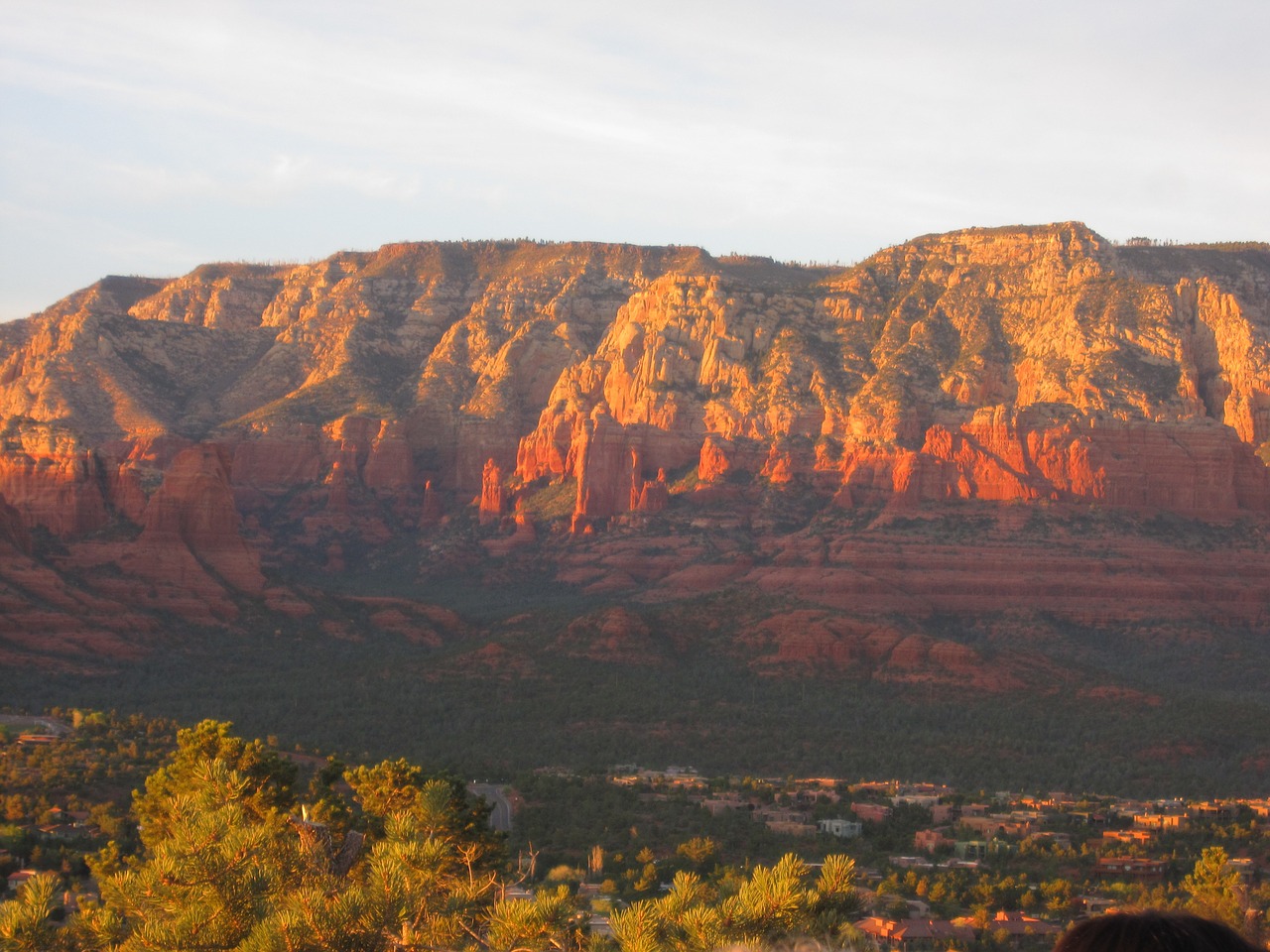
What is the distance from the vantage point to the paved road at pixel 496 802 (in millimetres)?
57281

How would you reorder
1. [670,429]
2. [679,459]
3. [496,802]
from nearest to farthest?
[496,802] < [679,459] < [670,429]

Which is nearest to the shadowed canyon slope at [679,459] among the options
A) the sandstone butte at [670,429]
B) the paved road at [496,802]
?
the sandstone butte at [670,429]

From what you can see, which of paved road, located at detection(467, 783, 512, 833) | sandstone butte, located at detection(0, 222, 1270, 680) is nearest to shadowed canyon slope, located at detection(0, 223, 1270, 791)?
sandstone butte, located at detection(0, 222, 1270, 680)

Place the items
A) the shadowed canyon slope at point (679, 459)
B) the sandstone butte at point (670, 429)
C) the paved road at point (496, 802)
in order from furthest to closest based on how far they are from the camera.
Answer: the sandstone butte at point (670, 429) → the shadowed canyon slope at point (679, 459) → the paved road at point (496, 802)

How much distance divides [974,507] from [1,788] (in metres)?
85.5

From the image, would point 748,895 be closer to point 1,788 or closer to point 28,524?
point 1,788

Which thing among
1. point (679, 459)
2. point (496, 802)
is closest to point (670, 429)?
point (679, 459)

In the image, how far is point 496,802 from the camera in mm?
61781

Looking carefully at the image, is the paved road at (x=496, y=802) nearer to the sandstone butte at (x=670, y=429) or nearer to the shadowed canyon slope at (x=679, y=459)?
the shadowed canyon slope at (x=679, y=459)

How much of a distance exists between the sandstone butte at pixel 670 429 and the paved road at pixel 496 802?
114 feet

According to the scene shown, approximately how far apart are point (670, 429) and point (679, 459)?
2.91m

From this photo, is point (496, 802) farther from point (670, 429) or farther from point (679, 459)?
point (670, 429)

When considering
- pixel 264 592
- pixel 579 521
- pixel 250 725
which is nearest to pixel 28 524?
pixel 264 592

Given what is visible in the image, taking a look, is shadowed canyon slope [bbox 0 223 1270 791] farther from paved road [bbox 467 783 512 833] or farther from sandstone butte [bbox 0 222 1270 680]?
paved road [bbox 467 783 512 833]
